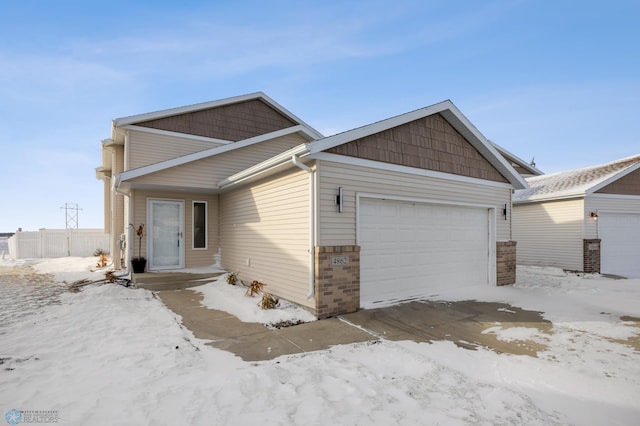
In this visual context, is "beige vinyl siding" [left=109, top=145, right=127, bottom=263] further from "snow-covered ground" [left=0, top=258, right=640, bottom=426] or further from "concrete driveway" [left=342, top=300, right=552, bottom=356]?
"concrete driveway" [left=342, top=300, right=552, bottom=356]

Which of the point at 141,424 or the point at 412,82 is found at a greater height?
the point at 412,82

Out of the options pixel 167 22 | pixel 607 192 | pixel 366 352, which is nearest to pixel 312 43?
pixel 167 22

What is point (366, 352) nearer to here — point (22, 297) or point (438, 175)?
point (438, 175)

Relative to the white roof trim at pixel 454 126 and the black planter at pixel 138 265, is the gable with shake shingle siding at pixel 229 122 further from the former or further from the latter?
the white roof trim at pixel 454 126

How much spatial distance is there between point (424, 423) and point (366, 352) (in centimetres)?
160

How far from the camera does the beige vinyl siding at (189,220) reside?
9492mm

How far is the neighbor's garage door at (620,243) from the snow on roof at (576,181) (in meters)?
1.30

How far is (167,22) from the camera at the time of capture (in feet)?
29.3

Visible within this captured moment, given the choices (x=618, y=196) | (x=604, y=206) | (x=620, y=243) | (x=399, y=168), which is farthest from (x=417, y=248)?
(x=620, y=243)

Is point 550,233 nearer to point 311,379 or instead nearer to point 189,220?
point 311,379

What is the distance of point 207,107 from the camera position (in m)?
11.5

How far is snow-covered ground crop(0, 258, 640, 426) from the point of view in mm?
2807

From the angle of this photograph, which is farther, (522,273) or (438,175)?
(522,273)

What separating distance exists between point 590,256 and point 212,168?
13.5 metres
